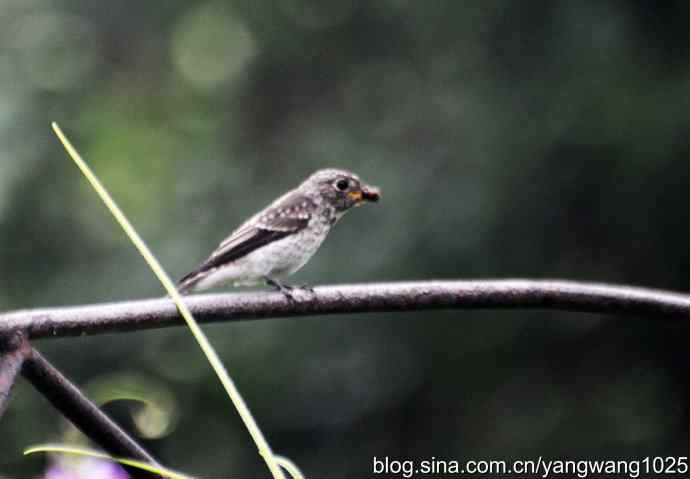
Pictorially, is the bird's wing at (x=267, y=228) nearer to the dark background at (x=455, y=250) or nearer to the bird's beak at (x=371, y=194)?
the bird's beak at (x=371, y=194)

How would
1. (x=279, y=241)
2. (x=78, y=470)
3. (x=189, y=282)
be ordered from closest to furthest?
(x=78, y=470) → (x=189, y=282) → (x=279, y=241)

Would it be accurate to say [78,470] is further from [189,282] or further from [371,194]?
[189,282]

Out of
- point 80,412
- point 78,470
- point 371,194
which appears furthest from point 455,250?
point 80,412

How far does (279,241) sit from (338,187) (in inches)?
15.7

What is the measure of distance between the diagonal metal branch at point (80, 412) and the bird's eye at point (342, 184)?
→ 2.68 m

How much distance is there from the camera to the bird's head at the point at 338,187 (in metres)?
3.80

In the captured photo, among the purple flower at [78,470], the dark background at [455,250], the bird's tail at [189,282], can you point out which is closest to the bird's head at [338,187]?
the bird's tail at [189,282]

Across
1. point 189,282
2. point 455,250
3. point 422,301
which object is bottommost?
point 422,301

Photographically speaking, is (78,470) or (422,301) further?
(422,301)

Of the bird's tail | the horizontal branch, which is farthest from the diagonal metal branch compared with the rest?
the bird's tail

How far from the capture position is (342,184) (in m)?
4.00

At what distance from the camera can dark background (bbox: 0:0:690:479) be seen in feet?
18.8

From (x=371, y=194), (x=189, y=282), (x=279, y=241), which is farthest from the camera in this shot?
(x=279, y=241)

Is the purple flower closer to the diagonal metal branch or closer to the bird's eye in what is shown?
the diagonal metal branch
